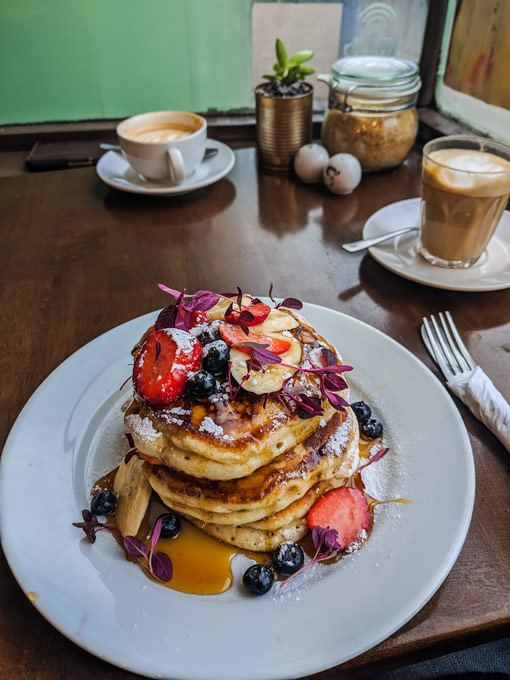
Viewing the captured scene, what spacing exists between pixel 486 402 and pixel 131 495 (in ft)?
2.37

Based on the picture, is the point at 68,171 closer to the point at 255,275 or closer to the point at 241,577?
the point at 255,275

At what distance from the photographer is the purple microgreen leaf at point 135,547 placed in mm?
823

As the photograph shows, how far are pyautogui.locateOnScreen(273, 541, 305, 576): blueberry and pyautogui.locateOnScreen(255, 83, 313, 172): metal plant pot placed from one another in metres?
1.66

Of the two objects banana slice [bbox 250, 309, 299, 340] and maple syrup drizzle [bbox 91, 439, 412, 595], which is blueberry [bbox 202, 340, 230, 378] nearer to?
banana slice [bbox 250, 309, 299, 340]

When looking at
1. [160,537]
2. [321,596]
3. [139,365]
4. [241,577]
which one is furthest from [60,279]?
[321,596]

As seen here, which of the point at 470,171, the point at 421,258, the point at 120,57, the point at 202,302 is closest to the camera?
the point at 202,302


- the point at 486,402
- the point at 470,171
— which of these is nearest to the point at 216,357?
the point at 486,402

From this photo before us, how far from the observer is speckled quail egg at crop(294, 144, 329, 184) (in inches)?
77.5

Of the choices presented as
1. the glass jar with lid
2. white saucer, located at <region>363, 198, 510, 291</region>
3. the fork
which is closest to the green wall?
the glass jar with lid

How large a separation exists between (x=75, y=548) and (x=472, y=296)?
1.17 m

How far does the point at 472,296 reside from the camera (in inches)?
55.8

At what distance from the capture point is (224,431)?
846 millimetres

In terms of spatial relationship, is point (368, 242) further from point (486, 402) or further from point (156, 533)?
point (156, 533)

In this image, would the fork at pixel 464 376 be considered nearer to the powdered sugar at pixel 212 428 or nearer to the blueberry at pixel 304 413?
the blueberry at pixel 304 413
